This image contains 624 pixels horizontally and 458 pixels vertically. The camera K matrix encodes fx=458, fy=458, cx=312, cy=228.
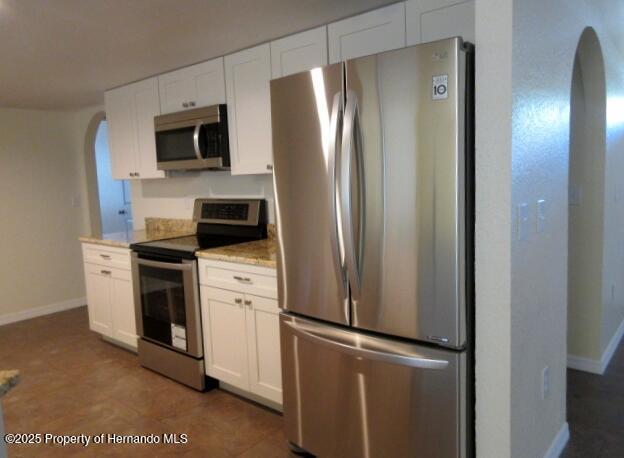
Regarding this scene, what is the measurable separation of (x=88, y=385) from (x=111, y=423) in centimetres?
66

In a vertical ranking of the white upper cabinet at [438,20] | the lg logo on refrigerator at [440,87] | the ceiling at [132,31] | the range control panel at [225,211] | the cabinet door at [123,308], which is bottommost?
the cabinet door at [123,308]

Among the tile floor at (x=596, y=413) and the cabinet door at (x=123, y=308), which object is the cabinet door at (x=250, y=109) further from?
the tile floor at (x=596, y=413)

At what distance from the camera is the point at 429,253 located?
1.61m

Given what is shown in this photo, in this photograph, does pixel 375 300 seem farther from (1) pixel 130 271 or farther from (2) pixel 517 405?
(1) pixel 130 271

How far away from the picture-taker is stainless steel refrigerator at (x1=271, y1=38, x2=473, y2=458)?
1.57m

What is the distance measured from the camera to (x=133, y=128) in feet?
12.6

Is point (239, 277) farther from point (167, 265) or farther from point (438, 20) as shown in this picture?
point (438, 20)

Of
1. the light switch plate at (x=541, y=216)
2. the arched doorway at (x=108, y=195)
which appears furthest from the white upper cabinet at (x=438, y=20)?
the arched doorway at (x=108, y=195)

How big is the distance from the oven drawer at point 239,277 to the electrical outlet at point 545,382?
1311mm

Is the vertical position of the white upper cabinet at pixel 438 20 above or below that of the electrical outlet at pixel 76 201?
above

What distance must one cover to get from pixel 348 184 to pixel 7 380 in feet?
3.96

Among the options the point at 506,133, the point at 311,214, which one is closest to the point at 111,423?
the point at 311,214

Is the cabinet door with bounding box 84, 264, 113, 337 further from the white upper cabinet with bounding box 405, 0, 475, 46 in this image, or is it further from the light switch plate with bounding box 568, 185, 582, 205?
the light switch plate with bounding box 568, 185, 582, 205

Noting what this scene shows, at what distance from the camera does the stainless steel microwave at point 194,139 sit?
3.12 metres
